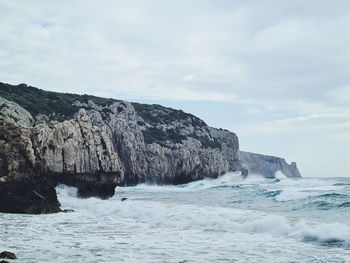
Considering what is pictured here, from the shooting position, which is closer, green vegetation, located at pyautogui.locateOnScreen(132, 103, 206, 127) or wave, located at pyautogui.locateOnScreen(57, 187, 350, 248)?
wave, located at pyautogui.locateOnScreen(57, 187, 350, 248)

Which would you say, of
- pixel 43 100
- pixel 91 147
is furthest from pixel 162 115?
pixel 91 147

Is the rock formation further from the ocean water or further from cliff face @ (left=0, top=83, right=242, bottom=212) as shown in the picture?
the ocean water

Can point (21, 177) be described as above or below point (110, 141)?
below

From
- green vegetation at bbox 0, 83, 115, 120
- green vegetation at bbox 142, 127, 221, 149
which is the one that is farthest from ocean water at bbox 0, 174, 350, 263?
green vegetation at bbox 142, 127, 221, 149

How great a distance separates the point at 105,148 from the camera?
41.7m

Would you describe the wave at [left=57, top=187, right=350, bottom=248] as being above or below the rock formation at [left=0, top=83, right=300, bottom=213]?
below

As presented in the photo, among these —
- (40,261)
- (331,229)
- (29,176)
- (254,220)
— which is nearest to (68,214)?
(29,176)

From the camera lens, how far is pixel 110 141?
47438mm

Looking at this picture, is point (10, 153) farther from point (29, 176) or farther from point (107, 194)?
point (107, 194)

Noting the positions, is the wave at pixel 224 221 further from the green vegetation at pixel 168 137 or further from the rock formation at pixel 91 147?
the green vegetation at pixel 168 137

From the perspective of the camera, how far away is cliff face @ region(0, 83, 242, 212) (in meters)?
38.1

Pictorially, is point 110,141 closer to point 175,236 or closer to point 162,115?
point 175,236

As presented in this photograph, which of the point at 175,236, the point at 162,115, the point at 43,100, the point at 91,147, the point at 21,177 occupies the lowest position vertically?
the point at 175,236

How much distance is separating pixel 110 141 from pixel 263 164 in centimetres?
12786
